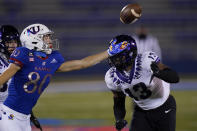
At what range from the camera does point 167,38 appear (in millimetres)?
13164

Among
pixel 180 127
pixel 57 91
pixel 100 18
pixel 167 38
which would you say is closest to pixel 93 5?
pixel 100 18

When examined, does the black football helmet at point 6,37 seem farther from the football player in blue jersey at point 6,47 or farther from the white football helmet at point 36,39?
the white football helmet at point 36,39

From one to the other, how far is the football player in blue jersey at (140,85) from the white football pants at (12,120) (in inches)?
35.5

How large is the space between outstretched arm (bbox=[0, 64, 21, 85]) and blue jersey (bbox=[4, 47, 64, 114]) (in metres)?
0.06

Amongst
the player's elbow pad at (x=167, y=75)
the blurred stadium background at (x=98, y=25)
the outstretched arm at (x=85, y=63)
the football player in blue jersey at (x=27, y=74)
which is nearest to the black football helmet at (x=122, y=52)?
the outstretched arm at (x=85, y=63)

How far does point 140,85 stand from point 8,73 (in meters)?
1.25

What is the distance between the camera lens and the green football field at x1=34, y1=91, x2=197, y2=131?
284 inches

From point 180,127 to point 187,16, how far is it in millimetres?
7348

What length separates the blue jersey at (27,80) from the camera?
4.06 m

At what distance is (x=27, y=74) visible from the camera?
4.06m

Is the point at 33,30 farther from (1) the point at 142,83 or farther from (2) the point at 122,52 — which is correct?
(1) the point at 142,83

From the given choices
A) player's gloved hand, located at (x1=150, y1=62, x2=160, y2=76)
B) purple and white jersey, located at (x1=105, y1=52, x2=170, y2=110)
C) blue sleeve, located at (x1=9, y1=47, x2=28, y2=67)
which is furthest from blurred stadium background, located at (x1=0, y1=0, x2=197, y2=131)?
player's gloved hand, located at (x1=150, y1=62, x2=160, y2=76)

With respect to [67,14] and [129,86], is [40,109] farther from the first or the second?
[67,14]

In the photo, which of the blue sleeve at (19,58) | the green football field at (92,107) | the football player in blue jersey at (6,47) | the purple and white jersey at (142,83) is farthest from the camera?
the green football field at (92,107)
